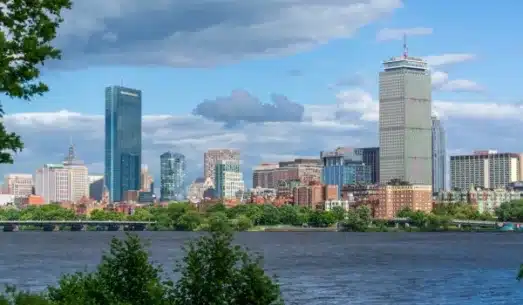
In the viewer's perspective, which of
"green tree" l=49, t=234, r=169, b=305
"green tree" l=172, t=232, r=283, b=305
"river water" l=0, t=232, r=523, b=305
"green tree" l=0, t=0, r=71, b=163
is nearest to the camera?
"green tree" l=0, t=0, r=71, b=163

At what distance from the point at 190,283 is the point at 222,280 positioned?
117 centimetres

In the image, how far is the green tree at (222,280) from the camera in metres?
30.9

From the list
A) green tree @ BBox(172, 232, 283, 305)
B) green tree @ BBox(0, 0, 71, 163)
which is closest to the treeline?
green tree @ BBox(172, 232, 283, 305)

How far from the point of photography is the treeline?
3088 cm

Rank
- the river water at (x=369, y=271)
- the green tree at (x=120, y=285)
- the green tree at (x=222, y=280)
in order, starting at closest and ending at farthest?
1. the green tree at (x=222, y=280)
2. the green tree at (x=120, y=285)
3. the river water at (x=369, y=271)

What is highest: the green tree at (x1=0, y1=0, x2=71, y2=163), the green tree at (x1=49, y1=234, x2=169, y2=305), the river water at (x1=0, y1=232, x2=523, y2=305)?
the green tree at (x1=0, y1=0, x2=71, y2=163)

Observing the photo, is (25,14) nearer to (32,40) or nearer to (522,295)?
(32,40)

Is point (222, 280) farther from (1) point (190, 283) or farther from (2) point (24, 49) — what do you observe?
(2) point (24, 49)

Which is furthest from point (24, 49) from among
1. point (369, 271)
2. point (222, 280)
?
point (369, 271)

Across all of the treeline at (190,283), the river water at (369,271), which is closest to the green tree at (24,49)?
the treeline at (190,283)

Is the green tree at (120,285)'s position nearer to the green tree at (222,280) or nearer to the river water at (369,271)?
the green tree at (222,280)

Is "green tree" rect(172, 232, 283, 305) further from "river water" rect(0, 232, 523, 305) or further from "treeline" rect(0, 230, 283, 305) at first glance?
"river water" rect(0, 232, 523, 305)

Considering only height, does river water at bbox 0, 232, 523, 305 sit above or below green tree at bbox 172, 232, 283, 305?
below

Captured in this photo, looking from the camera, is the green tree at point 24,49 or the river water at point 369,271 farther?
the river water at point 369,271
